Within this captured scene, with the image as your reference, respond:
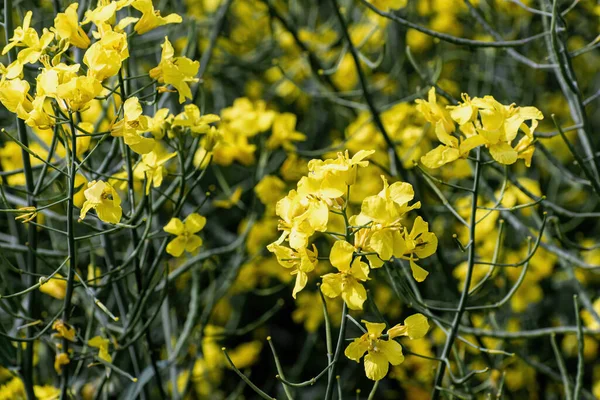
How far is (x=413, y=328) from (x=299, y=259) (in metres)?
0.20

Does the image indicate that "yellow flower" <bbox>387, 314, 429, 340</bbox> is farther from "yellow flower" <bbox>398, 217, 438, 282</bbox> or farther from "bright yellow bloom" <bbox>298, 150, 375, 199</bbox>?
"bright yellow bloom" <bbox>298, 150, 375, 199</bbox>

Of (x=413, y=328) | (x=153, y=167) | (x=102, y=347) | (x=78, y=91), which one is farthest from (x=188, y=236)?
(x=413, y=328)

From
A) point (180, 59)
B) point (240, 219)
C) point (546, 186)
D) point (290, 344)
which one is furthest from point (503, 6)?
point (180, 59)

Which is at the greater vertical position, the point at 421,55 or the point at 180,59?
the point at 180,59

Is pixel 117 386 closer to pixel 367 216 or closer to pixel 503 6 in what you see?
pixel 367 216

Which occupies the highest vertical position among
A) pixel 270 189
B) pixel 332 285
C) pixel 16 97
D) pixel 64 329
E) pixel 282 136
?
pixel 16 97

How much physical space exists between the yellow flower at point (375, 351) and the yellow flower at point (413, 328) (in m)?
0.02

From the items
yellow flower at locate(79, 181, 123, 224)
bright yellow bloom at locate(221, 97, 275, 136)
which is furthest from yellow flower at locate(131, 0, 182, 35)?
bright yellow bloom at locate(221, 97, 275, 136)

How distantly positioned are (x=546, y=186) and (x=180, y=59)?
6.94ft

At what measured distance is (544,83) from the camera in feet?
11.2

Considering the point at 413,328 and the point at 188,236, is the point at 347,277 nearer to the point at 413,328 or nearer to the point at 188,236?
the point at 413,328

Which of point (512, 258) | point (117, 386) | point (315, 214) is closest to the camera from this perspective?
point (315, 214)

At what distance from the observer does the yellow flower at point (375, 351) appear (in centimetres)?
104

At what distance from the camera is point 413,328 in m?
1.07
